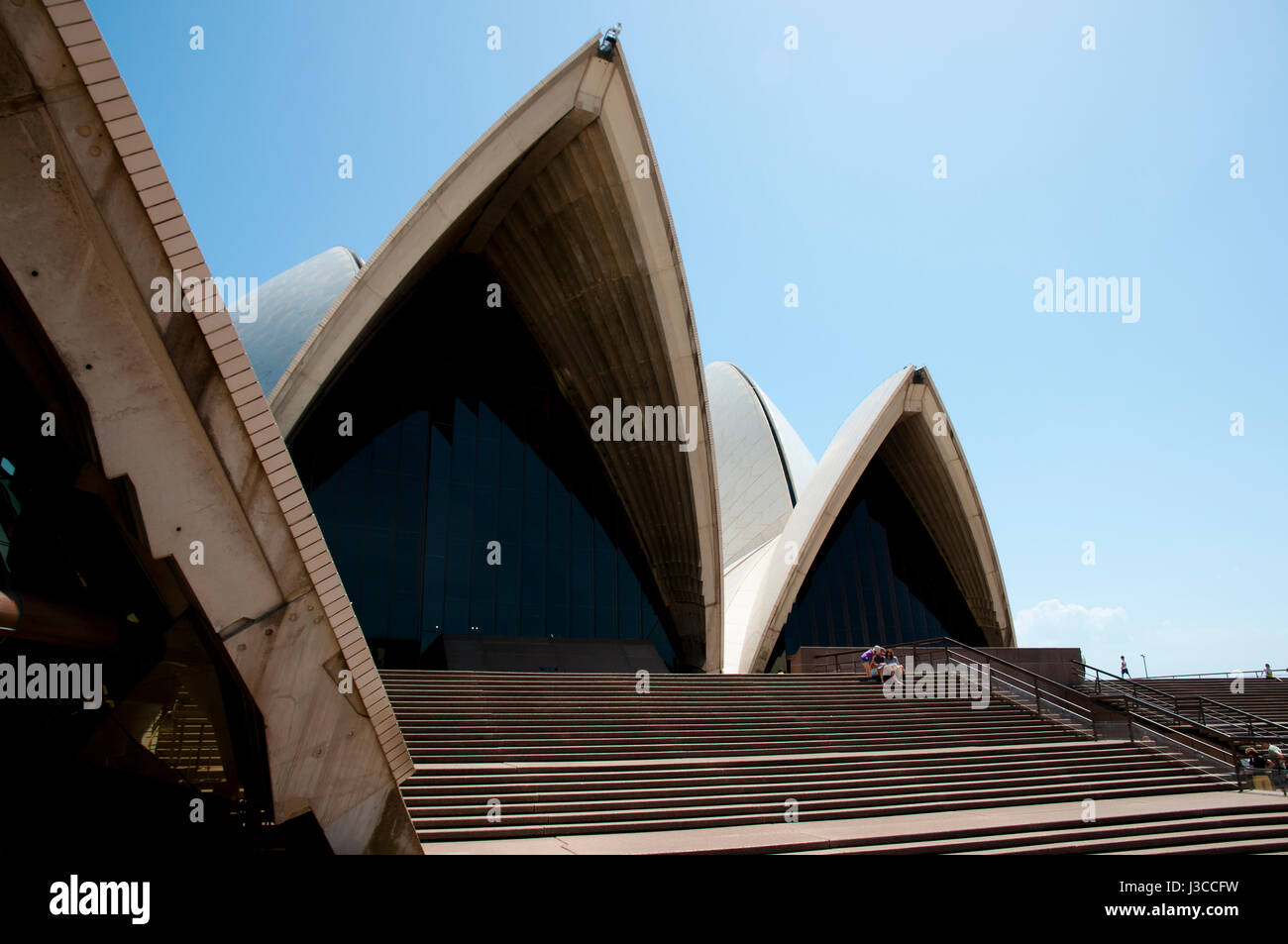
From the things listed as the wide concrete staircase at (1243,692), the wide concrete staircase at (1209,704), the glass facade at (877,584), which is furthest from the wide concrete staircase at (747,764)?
the glass facade at (877,584)

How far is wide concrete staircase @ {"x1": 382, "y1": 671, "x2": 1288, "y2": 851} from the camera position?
8.00 meters

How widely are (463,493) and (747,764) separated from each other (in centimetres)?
1191

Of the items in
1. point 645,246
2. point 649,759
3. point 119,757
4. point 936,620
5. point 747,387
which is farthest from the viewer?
point 747,387

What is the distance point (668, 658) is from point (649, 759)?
35.7ft

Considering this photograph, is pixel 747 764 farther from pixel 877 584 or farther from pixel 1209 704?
pixel 877 584

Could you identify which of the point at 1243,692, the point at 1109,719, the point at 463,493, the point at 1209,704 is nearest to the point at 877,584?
the point at 1243,692

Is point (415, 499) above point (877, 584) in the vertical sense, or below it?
above

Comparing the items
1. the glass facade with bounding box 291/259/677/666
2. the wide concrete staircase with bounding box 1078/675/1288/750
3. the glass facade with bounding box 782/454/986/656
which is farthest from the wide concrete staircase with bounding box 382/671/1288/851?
the glass facade with bounding box 782/454/986/656

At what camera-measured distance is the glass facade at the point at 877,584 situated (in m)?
24.5

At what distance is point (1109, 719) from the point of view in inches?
513

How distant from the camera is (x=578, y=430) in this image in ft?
72.8
